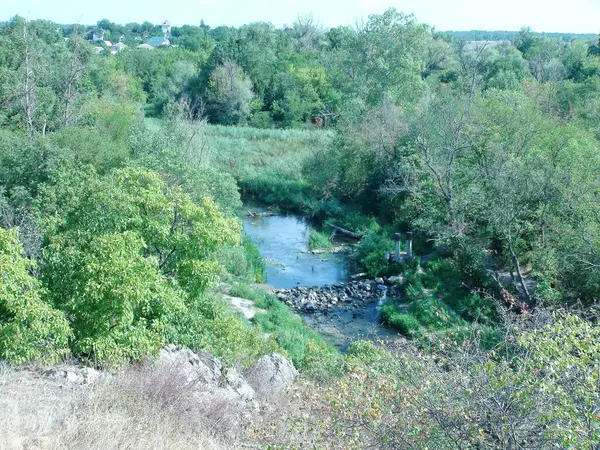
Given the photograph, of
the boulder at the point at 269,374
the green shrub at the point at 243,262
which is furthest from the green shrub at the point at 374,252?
the boulder at the point at 269,374

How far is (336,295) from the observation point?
25453 millimetres

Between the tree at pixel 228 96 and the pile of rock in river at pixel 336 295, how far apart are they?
31.1m

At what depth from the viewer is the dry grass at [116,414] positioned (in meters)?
8.40

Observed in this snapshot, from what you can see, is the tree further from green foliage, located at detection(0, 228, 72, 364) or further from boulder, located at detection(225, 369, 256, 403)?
green foliage, located at detection(0, 228, 72, 364)

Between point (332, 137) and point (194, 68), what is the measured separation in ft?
93.8

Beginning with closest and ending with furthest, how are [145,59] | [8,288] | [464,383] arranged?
1. [464,383]
2. [8,288]
3. [145,59]

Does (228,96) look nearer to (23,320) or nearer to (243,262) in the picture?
(243,262)

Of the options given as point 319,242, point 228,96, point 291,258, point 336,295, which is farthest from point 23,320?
point 228,96

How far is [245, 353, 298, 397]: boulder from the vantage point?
44.5 feet

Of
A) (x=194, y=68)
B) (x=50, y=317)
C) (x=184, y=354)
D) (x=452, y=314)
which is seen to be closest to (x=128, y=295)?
(x=50, y=317)

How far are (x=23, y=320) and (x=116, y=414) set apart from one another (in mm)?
3436

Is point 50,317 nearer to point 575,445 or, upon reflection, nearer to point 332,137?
point 575,445

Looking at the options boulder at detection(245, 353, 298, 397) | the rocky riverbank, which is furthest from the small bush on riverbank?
boulder at detection(245, 353, 298, 397)

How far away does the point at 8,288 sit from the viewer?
11523 millimetres
